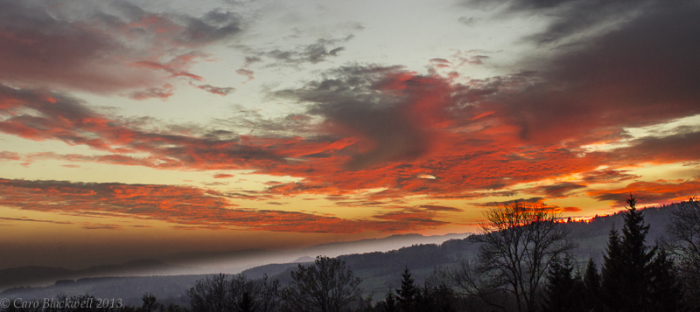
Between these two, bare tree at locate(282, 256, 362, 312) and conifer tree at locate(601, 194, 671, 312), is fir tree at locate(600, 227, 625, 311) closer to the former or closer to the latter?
conifer tree at locate(601, 194, 671, 312)

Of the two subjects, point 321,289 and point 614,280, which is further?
point 321,289

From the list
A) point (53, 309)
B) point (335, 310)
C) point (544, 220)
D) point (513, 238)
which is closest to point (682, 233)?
point (544, 220)

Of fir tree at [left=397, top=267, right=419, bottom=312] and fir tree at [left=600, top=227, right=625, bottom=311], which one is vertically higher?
fir tree at [left=600, top=227, right=625, bottom=311]

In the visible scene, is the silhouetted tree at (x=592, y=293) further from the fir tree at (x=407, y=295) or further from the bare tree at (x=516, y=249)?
the fir tree at (x=407, y=295)

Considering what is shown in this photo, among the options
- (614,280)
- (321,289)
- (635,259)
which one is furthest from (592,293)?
(321,289)

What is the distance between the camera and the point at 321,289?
2655 inches

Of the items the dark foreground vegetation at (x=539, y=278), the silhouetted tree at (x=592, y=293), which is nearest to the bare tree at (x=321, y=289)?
the dark foreground vegetation at (x=539, y=278)

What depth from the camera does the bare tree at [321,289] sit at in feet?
217

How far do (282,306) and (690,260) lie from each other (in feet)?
199

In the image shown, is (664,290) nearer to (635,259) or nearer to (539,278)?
(635,259)

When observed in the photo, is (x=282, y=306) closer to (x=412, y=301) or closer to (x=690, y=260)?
(x=412, y=301)

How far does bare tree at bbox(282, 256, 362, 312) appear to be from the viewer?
66250mm

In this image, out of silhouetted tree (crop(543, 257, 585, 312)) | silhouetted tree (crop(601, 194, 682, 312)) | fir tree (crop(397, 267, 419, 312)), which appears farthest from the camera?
fir tree (crop(397, 267, 419, 312))

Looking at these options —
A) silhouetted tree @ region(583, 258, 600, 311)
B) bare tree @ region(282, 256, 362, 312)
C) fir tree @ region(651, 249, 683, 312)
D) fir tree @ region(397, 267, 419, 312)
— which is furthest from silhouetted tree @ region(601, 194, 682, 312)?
bare tree @ region(282, 256, 362, 312)
